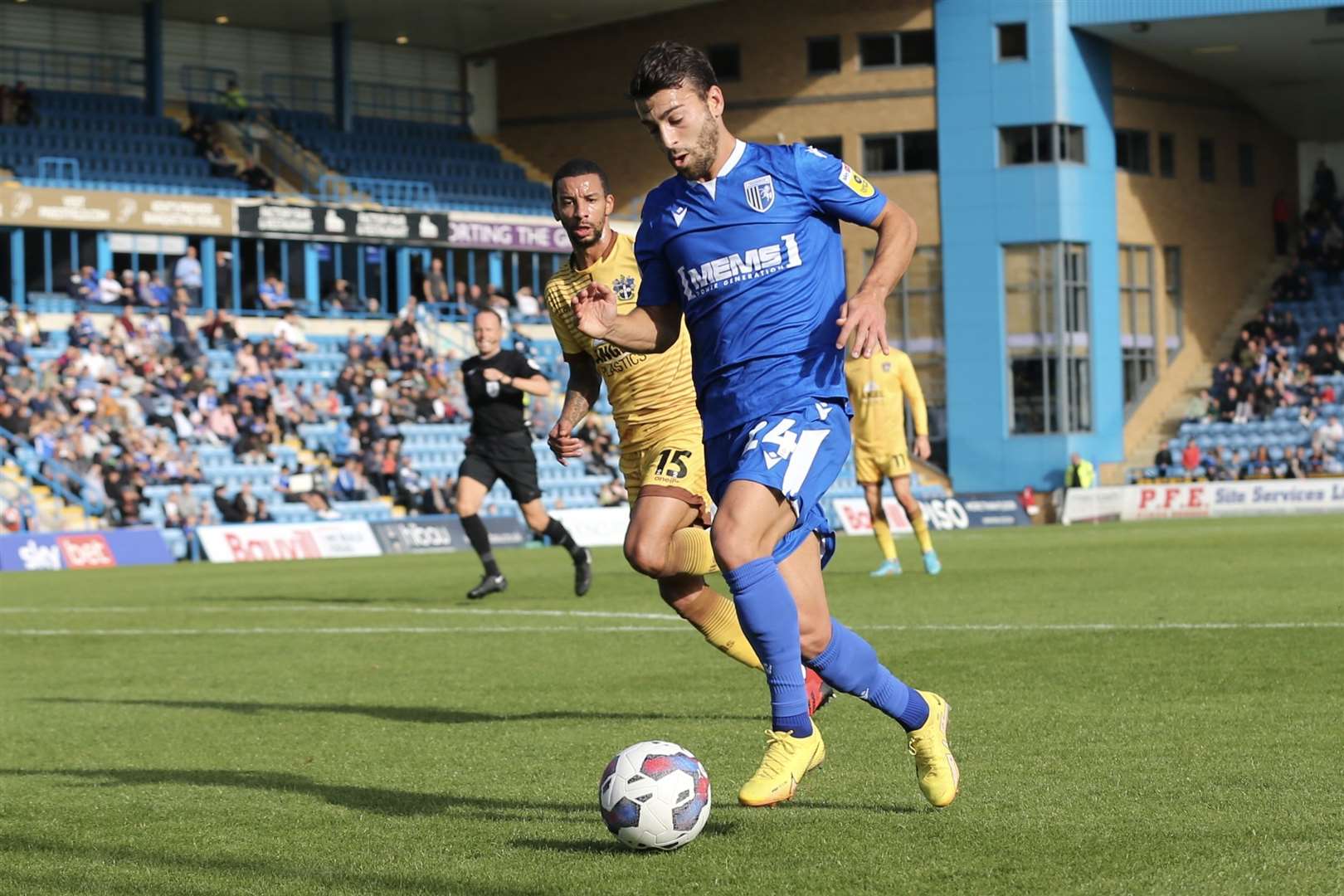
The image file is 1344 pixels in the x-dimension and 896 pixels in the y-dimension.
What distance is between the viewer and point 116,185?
3831cm

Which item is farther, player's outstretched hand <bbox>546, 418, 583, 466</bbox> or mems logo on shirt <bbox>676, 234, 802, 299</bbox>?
player's outstretched hand <bbox>546, 418, 583, 466</bbox>

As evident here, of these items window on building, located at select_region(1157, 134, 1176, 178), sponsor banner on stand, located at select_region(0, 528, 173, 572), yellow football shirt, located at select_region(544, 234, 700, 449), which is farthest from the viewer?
window on building, located at select_region(1157, 134, 1176, 178)

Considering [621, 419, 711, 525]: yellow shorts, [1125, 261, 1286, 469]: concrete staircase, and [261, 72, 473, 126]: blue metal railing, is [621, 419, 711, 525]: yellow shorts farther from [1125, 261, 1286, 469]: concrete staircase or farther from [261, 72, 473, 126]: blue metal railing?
[1125, 261, 1286, 469]: concrete staircase

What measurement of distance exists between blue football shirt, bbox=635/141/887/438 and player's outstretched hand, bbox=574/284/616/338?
0.35 meters

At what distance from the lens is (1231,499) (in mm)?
38469

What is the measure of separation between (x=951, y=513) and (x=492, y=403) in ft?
72.9

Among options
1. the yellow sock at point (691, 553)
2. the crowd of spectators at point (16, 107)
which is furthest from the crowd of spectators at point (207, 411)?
the yellow sock at point (691, 553)

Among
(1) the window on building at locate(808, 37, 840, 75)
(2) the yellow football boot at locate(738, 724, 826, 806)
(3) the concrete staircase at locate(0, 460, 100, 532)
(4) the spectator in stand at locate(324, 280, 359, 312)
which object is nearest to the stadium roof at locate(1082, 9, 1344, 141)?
(1) the window on building at locate(808, 37, 840, 75)

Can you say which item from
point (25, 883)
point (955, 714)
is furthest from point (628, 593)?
point (25, 883)

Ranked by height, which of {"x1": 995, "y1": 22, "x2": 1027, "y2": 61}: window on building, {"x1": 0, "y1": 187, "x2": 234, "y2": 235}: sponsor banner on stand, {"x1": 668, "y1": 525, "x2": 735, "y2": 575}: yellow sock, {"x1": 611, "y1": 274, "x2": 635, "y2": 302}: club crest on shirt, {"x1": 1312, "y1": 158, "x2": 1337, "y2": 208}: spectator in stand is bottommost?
{"x1": 668, "y1": 525, "x2": 735, "y2": 575}: yellow sock

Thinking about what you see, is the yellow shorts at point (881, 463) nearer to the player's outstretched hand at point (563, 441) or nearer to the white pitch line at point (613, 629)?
the white pitch line at point (613, 629)

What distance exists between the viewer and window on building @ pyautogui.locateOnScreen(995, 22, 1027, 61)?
45594mm

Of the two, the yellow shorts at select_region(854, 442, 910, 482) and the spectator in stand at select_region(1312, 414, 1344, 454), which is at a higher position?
the spectator in stand at select_region(1312, 414, 1344, 454)

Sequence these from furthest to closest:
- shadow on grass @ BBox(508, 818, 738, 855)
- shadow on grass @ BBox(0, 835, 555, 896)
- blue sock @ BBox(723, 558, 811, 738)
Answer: blue sock @ BBox(723, 558, 811, 738), shadow on grass @ BBox(508, 818, 738, 855), shadow on grass @ BBox(0, 835, 555, 896)
